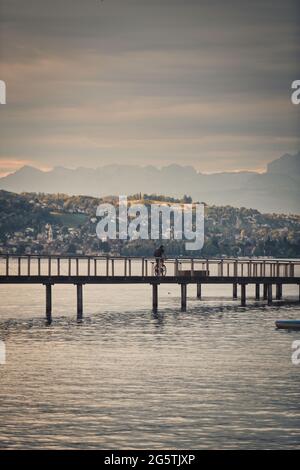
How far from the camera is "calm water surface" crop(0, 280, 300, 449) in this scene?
151 feet

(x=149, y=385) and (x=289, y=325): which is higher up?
(x=289, y=325)

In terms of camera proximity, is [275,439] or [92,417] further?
[92,417]

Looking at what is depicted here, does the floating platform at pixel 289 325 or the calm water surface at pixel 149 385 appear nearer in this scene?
the calm water surface at pixel 149 385

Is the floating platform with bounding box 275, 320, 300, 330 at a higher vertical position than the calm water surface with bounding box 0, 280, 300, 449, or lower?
higher

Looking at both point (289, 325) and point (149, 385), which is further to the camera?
point (289, 325)

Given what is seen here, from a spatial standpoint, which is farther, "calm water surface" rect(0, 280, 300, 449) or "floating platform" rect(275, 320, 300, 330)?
"floating platform" rect(275, 320, 300, 330)

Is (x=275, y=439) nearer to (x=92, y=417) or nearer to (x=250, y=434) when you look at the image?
(x=250, y=434)

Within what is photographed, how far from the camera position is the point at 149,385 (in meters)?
58.5

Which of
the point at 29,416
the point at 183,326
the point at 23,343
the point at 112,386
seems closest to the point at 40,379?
the point at 112,386

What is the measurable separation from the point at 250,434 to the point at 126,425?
4.80 m

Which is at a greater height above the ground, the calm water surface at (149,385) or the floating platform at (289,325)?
the floating platform at (289,325)

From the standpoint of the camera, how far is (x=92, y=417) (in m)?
49.2

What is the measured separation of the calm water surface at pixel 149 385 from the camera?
45.9 meters

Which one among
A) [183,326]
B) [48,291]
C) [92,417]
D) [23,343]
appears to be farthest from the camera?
[48,291]
